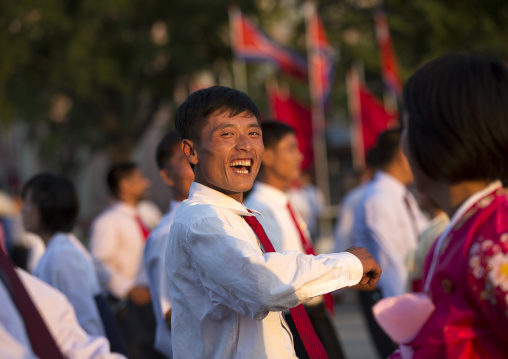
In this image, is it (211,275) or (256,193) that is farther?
(256,193)

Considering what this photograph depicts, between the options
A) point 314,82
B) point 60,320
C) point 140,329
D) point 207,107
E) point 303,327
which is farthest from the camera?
point 314,82

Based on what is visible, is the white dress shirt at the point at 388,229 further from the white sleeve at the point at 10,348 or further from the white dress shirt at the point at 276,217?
the white sleeve at the point at 10,348

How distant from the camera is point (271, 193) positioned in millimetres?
4809

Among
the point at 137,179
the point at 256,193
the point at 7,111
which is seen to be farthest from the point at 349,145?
the point at 256,193

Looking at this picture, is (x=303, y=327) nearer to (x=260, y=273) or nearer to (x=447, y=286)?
(x=260, y=273)

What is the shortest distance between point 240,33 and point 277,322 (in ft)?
37.0

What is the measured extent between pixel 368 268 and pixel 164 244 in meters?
2.02

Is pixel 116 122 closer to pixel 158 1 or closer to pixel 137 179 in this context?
pixel 158 1

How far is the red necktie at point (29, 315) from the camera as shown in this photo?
1.71 m

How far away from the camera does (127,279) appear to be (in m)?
7.02

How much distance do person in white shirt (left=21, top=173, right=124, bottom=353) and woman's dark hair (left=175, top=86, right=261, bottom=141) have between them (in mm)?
1693

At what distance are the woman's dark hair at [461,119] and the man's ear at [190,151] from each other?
96cm

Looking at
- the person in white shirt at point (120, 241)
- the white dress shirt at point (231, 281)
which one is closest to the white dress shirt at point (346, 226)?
the person in white shirt at point (120, 241)

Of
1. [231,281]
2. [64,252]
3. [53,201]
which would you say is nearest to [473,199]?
[231,281]
